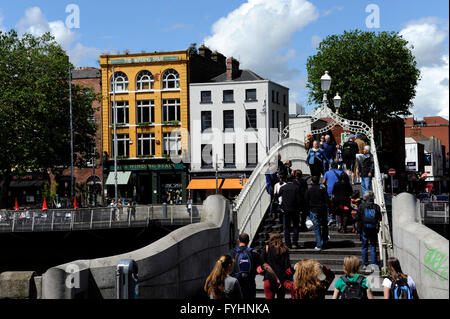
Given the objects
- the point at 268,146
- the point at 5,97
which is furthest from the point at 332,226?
the point at 268,146

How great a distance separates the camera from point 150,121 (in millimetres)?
61875

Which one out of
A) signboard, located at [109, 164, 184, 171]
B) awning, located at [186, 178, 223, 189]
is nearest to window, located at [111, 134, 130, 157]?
signboard, located at [109, 164, 184, 171]

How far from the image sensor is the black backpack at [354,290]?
8.18 m

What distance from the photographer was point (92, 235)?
124ft

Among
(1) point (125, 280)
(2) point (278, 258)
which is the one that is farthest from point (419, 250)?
(1) point (125, 280)

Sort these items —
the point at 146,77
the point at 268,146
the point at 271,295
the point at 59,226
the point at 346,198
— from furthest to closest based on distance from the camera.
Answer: the point at 146,77 < the point at 268,146 < the point at 59,226 < the point at 346,198 < the point at 271,295

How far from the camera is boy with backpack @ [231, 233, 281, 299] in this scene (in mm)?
9484

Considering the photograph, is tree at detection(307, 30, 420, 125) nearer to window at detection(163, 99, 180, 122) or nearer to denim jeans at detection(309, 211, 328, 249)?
window at detection(163, 99, 180, 122)

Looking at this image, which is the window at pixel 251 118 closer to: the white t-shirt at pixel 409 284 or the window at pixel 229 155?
the window at pixel 229 155

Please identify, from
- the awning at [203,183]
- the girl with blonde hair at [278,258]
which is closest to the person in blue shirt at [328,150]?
the girl with blonde hair at [278,258]

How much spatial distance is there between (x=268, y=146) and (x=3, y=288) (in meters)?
50.0

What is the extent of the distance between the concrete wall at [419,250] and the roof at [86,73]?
55587 mm

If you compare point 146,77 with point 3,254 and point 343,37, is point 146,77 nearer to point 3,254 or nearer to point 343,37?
point 343,37

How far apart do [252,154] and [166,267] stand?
162 feet
